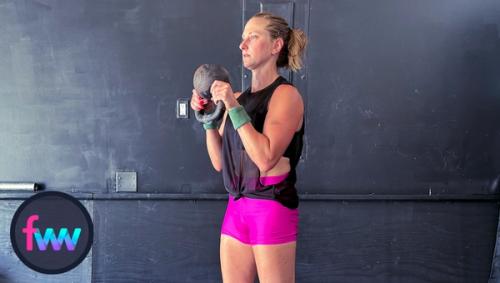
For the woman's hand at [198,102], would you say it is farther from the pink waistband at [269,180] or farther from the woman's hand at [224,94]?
the pink waistband at [269,180]

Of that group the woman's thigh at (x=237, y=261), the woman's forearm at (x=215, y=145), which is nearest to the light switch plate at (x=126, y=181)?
the woman's forearm at (x=215, y=145)

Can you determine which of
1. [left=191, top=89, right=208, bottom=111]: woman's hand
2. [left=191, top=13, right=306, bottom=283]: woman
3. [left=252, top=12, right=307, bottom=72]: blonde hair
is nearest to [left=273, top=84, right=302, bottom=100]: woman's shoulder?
[left=191, top=13, right=306, bottom=283]: woman

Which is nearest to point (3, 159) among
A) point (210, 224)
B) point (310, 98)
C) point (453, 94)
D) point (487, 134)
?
point (210, 224)

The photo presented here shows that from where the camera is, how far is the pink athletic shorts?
152 cm

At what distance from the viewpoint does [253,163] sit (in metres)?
1.55

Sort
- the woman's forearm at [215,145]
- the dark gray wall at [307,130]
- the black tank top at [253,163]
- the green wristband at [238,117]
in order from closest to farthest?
the green wristband at [238,117], the black tank top at [253,163], the woman's forearm at [215,145], the dark gray wall at [307,130]

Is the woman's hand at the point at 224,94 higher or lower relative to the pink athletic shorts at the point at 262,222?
higher

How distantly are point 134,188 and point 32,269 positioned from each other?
68cm

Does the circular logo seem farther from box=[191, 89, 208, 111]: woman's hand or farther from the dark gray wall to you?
box=[191, 89, 208, 111]: woman's hand

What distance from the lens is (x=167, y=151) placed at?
250cm

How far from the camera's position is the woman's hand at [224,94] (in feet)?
4.80

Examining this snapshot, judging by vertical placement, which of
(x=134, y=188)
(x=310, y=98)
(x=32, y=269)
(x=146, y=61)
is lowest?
(x=32, y=269)

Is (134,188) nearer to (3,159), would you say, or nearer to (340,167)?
(3,159)

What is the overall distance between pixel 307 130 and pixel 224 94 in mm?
1109
